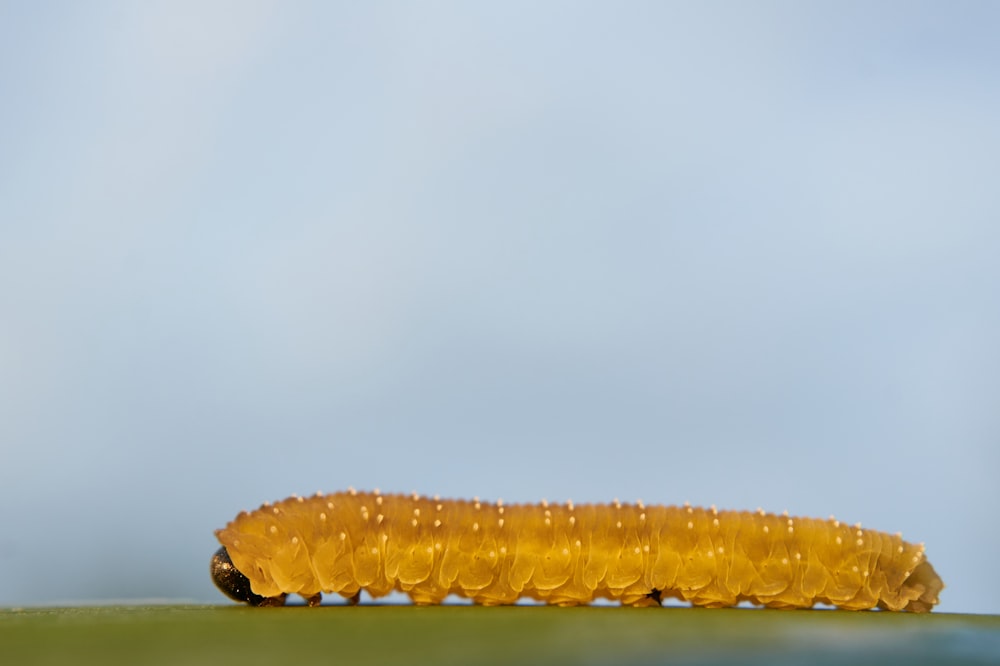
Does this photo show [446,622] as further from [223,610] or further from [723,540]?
[723,540]

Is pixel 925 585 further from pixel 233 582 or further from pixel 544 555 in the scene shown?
pixel 233 582

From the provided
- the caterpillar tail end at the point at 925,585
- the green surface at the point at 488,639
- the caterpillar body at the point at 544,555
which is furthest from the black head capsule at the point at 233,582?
the caterpillar tail end at the point at 925,585

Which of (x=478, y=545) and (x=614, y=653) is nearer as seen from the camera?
(x=614, y=653)

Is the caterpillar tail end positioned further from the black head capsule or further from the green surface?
the black head capsule

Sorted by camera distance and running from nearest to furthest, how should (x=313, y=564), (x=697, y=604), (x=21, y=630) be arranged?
(x=21, y=630) < (x=313, y=564) < (x=697, y=604)

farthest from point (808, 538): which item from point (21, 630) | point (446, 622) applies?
point (21, 630)

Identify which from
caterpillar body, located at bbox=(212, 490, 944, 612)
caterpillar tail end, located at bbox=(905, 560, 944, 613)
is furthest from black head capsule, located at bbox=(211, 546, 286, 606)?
caterpillar tail end, located at bbox=(905, 560, 944, 613)

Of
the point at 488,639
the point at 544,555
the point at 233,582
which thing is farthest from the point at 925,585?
the point at 233,582
